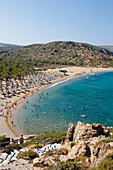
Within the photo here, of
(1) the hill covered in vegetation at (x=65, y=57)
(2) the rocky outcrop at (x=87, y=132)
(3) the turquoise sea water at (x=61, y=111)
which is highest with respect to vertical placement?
(1) the hill covered in vegetation at (x=65, y=57)

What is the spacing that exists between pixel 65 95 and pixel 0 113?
80.7ft

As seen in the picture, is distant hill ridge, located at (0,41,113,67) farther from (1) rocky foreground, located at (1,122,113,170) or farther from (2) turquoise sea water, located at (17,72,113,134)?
(1) rocky foreground, located at (1,122,113,170)

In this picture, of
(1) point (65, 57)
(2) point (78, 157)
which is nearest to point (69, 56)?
(1) point (65, 57)

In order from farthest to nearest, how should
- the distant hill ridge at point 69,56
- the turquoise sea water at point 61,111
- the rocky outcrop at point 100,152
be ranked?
the distant hill ridge at point 69,56, the turquoise sea water at point 61,111, the rocky outcrop at point 100,152

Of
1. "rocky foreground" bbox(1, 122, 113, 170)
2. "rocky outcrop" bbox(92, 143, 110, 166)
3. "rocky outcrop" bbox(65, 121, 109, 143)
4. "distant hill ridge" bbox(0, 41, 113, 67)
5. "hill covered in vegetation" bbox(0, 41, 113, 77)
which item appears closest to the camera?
"rocky outcrop" bbox(92, 143, 110, 166)

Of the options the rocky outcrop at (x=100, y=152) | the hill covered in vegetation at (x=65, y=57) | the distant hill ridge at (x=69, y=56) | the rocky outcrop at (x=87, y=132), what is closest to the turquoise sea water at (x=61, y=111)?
the rocky outcrop at (x=87, y=132)

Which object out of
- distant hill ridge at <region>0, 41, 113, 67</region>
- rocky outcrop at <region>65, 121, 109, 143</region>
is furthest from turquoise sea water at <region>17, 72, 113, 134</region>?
distant hill ridge at <region>0, 41, 113, 67</region>

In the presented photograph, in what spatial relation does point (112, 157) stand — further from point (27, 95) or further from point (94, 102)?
point (27, 95)

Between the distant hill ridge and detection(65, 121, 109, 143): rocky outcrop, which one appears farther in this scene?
the distant hill ridge

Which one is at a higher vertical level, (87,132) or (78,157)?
(78,157)

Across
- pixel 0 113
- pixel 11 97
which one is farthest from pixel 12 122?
pixel 11 97

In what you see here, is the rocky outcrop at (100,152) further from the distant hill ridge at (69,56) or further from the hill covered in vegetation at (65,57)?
the distant hill ridge at (69,56)

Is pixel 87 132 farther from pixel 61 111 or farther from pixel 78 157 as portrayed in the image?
pixel 61 111

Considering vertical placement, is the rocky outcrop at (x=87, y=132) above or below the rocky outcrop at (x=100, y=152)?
below
